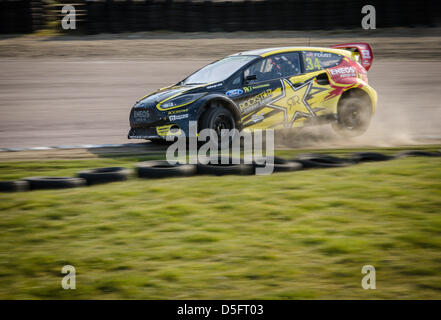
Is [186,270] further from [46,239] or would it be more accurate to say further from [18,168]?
[18,168]

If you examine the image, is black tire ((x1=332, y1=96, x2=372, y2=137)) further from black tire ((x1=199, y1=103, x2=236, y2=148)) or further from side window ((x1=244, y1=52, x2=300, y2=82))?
black tire ((x1=199, y1=103, x2=236, y2=148))

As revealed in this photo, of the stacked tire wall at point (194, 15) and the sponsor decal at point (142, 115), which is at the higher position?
the stacked tire wall at point (194, 15)

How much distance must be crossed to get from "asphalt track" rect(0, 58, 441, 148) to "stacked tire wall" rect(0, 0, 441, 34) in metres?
5.31

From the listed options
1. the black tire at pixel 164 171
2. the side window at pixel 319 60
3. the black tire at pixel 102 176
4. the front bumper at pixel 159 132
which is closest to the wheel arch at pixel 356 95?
the side window at pixel 319 60

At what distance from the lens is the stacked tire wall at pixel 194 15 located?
25.2 metres

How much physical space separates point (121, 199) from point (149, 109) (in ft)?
10.1

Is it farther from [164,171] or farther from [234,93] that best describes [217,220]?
[234,93]

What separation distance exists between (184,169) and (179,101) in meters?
1.89

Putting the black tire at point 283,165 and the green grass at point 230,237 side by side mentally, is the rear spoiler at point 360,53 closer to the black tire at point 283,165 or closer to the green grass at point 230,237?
the black tire at point 283,165

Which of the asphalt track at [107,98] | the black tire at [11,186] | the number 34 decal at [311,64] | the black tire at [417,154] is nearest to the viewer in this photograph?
the black tire at [11,186]

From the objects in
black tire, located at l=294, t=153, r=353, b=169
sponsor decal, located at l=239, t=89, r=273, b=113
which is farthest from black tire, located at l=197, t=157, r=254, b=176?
sponsor decal, located at l=239, t=89, r=273, b=113

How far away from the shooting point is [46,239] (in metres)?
4.82

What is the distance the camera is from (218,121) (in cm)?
862
